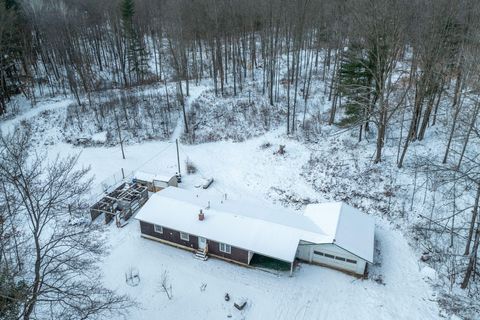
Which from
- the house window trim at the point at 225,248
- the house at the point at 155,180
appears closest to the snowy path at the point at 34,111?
the house at the point at 155,180

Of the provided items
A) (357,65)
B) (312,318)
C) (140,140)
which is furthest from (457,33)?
(140,140)

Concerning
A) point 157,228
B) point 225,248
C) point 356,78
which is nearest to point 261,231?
point 225,248

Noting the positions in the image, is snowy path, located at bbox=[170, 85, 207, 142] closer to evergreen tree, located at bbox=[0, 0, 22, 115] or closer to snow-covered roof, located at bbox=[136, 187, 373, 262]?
snow-covered roof, located at bbox=[136, 187, 373, 262]

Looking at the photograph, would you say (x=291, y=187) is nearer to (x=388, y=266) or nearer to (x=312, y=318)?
(x=388, y=266)

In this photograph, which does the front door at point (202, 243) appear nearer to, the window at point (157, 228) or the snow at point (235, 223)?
the snow at point (235, 223)

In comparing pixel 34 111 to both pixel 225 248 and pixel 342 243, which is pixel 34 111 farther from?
Answer: pixel 342 243

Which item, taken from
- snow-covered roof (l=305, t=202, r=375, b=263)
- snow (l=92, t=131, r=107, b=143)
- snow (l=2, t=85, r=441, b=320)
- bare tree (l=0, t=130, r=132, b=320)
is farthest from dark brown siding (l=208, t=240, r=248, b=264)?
snow (l=92, t=131, r=107, b=143)
